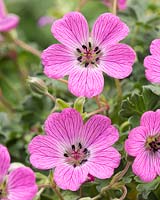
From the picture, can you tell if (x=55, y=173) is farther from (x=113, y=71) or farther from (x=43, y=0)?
(x=43, y=0)

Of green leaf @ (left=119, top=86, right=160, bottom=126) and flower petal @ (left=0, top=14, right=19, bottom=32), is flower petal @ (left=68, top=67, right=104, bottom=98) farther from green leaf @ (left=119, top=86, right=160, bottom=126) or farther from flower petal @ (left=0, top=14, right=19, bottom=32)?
flower petal @ (left=0, top=14, right=19, bottom=32)

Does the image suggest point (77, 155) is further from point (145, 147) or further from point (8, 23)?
point (8, 23)

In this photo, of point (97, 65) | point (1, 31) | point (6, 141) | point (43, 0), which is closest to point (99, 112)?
point (97, 65)

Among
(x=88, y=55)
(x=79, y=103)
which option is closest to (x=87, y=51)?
(x=88, y=55)

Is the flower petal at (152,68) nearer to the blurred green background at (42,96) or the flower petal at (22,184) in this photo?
the blurred green background at (42,96)

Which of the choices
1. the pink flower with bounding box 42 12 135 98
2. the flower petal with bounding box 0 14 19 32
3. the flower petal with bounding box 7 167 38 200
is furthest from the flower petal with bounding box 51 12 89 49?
the flower petal with bounding box 0 14 19 32
